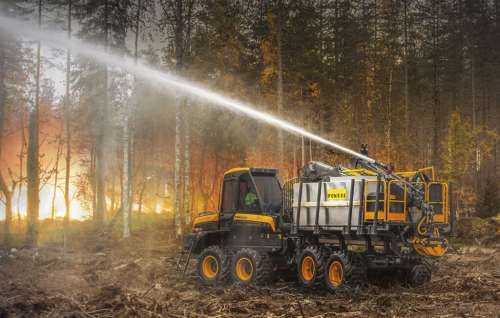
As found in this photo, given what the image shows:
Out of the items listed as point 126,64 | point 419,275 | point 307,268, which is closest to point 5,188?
point 126,64

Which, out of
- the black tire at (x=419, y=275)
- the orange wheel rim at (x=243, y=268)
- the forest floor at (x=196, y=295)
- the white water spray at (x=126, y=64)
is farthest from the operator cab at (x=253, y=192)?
the white water spray at (x=126, y=64)

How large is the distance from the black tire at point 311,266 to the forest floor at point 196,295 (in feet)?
1.09

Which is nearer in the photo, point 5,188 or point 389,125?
point 5,188

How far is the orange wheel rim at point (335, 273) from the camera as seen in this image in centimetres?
1307

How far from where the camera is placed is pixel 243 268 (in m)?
15.4

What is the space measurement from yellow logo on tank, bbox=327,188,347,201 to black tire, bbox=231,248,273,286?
8.46 feet

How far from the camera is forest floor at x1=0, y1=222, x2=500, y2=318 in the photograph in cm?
1064

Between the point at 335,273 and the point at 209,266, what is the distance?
4805 mm

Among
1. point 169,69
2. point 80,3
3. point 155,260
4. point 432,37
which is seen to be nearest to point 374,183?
point 155,260

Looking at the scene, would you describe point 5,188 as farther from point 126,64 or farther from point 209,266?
point 209,266

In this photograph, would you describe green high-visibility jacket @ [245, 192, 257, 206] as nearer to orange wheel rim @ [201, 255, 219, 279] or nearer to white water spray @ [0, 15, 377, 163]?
orange wheel rim @ [201, 255, 219, 279]

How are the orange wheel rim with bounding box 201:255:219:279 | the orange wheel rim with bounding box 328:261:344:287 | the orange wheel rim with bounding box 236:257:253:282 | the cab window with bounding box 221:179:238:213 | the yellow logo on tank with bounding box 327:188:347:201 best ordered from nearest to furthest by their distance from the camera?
the orange wheel rim with bounding box 328:261:344:287 → the yellow logo on tank with bounding box 327:188:347:201 → the orange wheel rim with bounding box 236:257:253:282 → the cab window with bounding box 221:179:238:213 → the orange wheel rim with bounding box 201:255:219:279

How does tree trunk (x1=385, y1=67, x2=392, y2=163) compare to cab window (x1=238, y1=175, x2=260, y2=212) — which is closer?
cab window (x1=238, y1=175, x2=260, y2=212)

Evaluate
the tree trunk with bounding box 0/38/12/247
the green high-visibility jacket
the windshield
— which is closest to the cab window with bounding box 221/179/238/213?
the green high-visibility jacket
